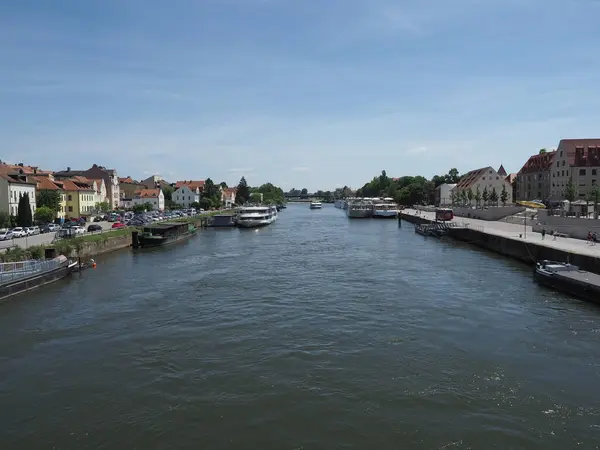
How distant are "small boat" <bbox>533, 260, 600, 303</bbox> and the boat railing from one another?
105 feet

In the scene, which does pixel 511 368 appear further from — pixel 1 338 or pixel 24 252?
pixel 24 252

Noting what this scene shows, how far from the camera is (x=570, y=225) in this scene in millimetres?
43219

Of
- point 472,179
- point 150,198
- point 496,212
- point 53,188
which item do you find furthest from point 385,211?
point 53,188

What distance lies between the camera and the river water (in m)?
11.7

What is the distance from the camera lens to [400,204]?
155250 mm

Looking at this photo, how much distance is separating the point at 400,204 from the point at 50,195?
112833 millimetres

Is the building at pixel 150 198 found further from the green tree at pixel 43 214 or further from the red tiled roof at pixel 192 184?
the green tree at pixel 43 214

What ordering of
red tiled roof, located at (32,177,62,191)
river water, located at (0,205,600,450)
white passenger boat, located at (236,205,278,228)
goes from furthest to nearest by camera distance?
white passenger boat, located at (236,205,278,228), red tiled roof, located at (32,177,62,191), river water, located at (0,205,600,450)

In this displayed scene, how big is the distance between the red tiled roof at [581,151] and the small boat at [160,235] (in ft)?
224

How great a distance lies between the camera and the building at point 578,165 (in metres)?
80.8

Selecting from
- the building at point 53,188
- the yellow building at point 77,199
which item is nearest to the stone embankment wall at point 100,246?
the building at point 53,188

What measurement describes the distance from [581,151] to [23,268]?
87359 mm

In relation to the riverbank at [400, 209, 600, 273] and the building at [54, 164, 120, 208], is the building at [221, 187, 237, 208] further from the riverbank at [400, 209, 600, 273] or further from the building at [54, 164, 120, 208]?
the riverbank at [400, 209, 600, 273]

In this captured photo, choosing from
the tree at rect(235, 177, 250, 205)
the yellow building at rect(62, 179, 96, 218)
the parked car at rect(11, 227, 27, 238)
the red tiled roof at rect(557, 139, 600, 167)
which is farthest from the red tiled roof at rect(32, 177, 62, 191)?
→ the tree at rect(235, 177, 250, 205)
